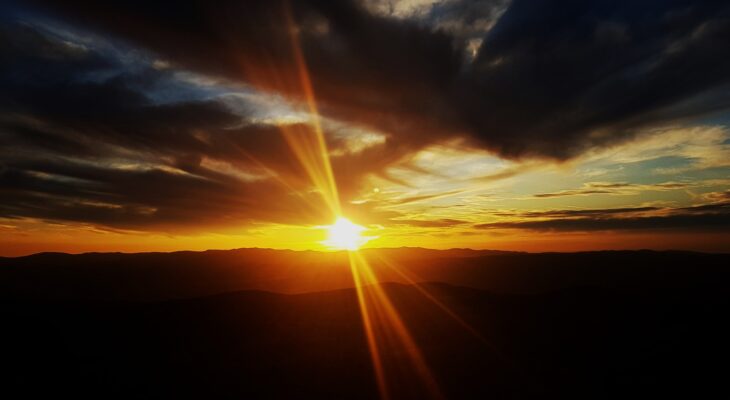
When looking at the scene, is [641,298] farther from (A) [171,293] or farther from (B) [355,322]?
(A) [171,293]

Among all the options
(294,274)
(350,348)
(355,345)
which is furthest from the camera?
(294,274)

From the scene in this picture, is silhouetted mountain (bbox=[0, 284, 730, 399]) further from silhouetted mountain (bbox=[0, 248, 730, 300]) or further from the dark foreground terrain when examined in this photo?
silhouetted mountain (bbox=[0, 248, 730, 300])

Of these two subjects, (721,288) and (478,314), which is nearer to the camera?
(478,314)

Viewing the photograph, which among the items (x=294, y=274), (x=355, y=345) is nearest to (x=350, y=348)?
(x=355, y=345)

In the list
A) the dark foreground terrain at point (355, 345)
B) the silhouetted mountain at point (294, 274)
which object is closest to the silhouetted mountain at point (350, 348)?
the dark foreground terrain at point (355, 345)

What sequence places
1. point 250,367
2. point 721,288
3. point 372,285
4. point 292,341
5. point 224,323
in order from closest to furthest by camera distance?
point 250,367
point 292,341
point 224,323
point 721,288
point 372,285

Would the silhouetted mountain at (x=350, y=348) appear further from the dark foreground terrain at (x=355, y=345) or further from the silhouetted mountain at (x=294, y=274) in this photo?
the silhouetted mountain at (x=294, y=274)

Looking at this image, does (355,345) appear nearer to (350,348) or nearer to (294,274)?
(350,348)

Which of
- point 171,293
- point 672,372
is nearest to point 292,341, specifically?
point 672,372
